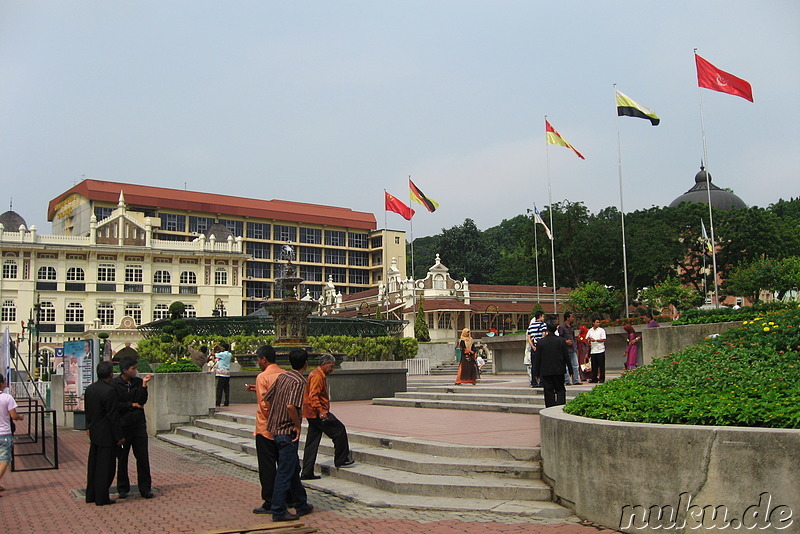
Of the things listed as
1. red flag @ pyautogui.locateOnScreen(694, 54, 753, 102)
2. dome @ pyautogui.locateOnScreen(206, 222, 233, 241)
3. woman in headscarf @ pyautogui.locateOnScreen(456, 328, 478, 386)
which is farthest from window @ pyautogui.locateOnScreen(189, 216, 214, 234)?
woman in headscarf @ pyautogui.locateOnScreen(456, 328, 478, 386)

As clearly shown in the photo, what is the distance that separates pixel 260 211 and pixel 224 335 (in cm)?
6628

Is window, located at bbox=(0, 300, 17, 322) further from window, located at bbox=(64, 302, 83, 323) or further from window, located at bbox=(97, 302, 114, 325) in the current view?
window, located at bbox=(97, 302, 114, 325)

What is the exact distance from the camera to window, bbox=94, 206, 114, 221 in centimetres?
8294

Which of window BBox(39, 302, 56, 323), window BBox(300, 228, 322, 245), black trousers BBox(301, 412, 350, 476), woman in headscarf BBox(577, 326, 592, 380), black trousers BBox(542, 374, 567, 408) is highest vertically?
window BBox(300, 228, 322, 245)

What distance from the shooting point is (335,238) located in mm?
101500

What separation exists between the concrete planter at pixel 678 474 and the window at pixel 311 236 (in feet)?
303

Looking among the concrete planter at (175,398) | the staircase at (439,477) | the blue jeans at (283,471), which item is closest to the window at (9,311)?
the concrete planter at (175,398)

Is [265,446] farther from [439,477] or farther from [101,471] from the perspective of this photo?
[101,471]

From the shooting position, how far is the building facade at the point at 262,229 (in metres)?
85.5

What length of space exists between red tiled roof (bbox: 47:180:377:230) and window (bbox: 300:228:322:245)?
4.49 ft

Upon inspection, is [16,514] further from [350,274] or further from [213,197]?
[350,274]

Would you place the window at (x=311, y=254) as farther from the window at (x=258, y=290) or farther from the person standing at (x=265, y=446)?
the person standing at (x=265, y=446)

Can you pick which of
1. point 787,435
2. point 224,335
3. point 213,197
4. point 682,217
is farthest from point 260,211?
point 787,435

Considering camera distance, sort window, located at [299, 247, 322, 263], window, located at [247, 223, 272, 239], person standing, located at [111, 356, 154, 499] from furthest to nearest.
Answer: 1. window, located at [299, 247, 322, 263]
2. window, located at [247, 223, 272, 239]
3. person standing, located at [111, 356, 154, 499]
